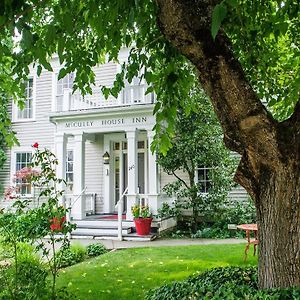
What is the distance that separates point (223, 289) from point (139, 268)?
16.5ft

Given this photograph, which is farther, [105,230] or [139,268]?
[105,230]

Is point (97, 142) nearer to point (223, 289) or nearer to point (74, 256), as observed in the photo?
point (74, 256)

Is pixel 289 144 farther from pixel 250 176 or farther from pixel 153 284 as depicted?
pixel 153 284

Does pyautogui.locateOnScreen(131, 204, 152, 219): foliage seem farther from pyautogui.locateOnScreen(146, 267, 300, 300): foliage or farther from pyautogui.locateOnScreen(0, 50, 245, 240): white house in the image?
pyautogui.locateOnScreen(146, 267, 300, 300): foliage

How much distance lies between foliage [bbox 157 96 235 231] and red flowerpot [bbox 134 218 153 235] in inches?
58.5

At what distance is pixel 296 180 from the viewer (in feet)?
10.7

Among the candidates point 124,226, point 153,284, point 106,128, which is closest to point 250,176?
point 153,284

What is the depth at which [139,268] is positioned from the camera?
8.34m

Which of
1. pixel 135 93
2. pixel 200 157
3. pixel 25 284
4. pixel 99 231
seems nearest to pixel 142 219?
pixel 99 231

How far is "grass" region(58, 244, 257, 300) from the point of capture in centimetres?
666

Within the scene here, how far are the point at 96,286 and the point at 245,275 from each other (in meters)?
3.40

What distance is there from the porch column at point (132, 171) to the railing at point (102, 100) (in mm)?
1273

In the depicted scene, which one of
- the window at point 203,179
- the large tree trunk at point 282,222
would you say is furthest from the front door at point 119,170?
the large tree trunk at point 282,222

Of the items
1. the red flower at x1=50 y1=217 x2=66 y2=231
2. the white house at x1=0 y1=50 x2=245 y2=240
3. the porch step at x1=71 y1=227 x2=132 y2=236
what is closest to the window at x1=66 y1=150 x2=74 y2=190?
the white house at x1=0 y1=50 x2=245 y2=240
